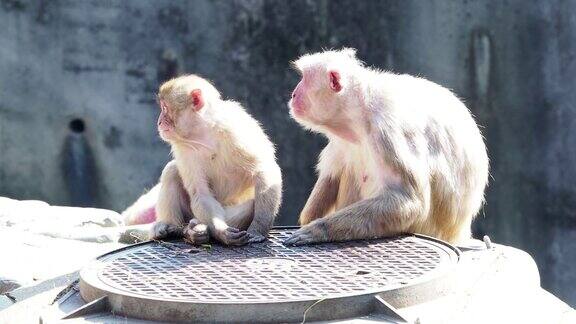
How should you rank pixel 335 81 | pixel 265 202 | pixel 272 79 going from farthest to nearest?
pixel 272 79, pixel 335 81, pixel 265 202

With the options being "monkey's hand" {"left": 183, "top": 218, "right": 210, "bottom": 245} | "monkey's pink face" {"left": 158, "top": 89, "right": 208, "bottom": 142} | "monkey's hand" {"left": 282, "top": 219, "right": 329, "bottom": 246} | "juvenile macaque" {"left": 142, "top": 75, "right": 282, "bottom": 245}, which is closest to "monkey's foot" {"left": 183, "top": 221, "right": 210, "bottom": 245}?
"monkey's hand" {"left": 183, "top": 218, "right": 210, "bottom": 245}

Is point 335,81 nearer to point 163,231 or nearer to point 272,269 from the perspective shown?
point 163,231

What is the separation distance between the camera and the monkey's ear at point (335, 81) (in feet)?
18.8

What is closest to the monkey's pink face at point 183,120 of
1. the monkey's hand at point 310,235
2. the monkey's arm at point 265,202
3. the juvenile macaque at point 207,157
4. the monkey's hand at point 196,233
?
the juvenile macaque at point 207,157

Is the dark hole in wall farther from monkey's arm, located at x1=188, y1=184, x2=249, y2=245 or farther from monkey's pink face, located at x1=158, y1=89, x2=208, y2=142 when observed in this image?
monkey's arm, located at x1=188, y1=184, x2=249, y2=245

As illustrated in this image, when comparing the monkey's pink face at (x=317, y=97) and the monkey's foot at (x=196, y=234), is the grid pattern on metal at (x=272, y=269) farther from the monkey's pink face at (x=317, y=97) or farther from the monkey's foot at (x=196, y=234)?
the monkey's pink face at (x=317, y=97)

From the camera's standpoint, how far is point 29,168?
38.3 ft

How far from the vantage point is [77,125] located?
1163cm

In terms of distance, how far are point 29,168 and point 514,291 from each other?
8.08 meters

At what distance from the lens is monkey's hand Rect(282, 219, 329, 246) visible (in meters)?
5.19

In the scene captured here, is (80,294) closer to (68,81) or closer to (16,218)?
(16,218)

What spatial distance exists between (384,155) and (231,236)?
902 mm

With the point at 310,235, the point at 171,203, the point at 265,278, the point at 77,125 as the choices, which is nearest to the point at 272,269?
the point at 265,278

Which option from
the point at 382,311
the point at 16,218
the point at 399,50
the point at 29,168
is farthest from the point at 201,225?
the point at 29,168
